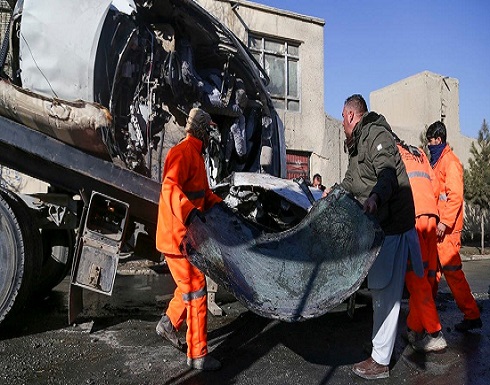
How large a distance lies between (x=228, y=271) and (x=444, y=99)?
46.8ft

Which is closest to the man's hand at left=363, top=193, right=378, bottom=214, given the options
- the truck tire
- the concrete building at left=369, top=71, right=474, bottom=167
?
the truck tire

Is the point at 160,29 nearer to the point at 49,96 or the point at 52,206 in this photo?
Answer: the point at 49,96

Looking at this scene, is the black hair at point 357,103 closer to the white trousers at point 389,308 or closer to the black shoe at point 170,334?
the white trousers at point 389,308

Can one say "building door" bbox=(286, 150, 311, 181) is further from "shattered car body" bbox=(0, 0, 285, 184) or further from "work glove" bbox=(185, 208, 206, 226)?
"work glove" bbox=(185, 208, 206, 226)

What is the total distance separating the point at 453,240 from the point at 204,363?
8.04 feet

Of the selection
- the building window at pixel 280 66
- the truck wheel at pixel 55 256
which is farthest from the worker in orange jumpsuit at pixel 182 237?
the building window at pixel 280 66

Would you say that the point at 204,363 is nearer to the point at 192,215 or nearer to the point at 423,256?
the point at 192,215

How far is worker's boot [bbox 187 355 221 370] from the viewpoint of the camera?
2.76 m

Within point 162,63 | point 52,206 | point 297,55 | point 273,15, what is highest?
point 273,15

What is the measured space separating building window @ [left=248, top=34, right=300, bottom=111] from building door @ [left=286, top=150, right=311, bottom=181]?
1.36m

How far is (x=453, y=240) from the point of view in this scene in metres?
3.91

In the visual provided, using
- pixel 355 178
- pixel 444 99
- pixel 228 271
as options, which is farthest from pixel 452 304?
pixel 444 99

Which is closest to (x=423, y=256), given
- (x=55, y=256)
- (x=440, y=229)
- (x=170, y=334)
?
(x=440, y=229)

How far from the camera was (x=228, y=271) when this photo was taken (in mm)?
2822
